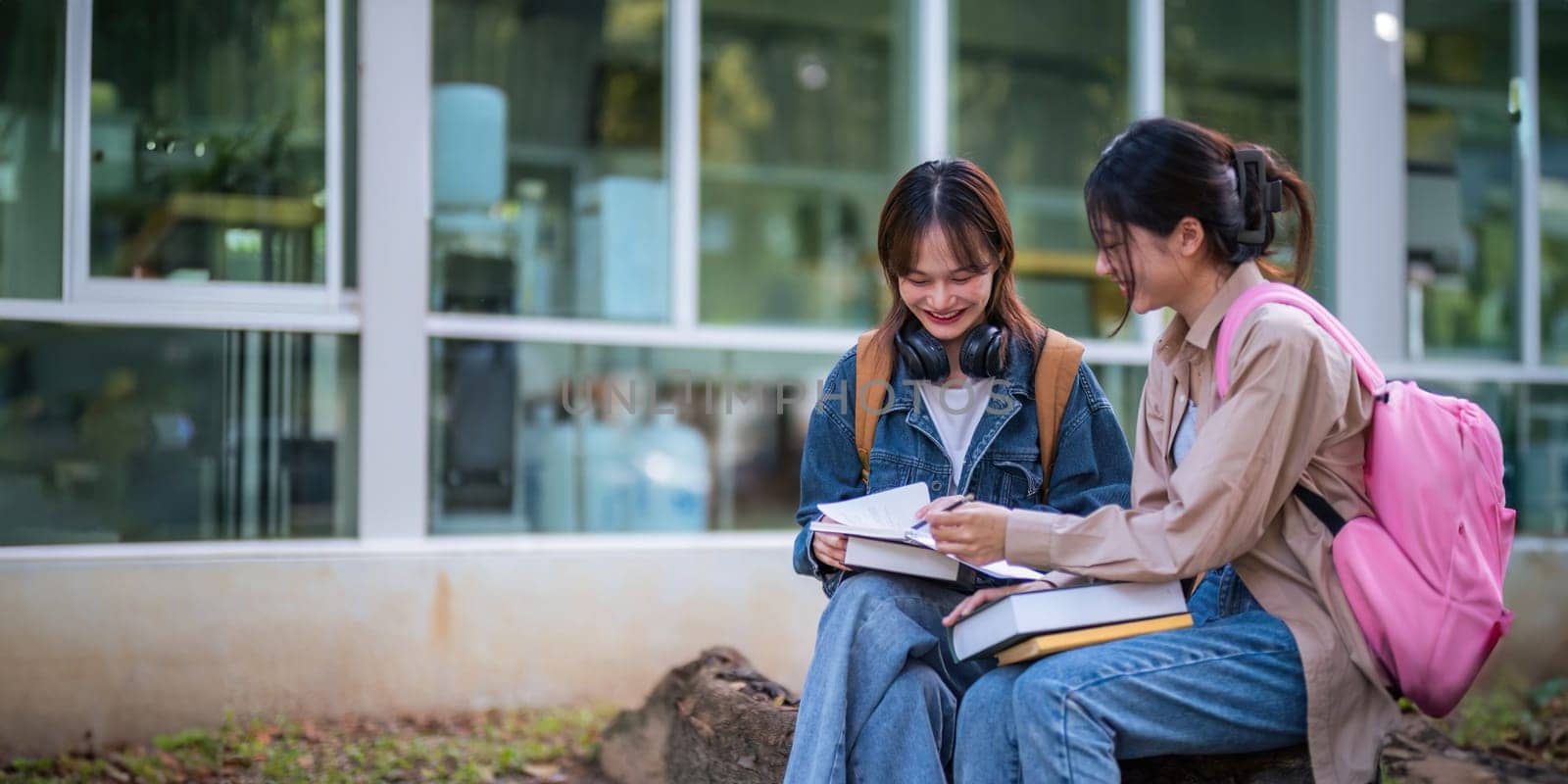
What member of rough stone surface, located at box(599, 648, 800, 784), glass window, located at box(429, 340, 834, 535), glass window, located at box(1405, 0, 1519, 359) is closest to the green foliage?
rough stone surface, located at box(599, 648, 800, 784)

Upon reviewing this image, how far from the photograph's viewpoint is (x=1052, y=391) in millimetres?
3113

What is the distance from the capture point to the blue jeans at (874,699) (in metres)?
2.67

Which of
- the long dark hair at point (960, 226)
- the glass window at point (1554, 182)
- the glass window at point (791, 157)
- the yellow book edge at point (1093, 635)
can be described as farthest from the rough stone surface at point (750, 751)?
the glass window at point (791, 157)

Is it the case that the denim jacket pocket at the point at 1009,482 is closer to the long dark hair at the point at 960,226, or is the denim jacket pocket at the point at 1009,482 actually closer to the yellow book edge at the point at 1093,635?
the long dark hair at the point at 960,226

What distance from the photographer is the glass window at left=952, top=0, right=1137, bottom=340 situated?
803cm

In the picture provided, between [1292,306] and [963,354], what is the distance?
2.56 feet

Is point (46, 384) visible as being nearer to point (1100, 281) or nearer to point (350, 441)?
point (350, 441)

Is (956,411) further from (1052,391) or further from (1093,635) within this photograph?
(1093,635)

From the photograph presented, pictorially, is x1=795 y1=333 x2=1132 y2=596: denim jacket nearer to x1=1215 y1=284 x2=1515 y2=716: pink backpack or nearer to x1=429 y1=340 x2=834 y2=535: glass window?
x1=1215 y1=284 x2=1515 y2=716: pink backpack

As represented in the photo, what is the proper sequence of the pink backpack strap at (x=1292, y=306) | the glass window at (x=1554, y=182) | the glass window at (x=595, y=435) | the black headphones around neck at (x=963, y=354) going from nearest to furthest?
the pink backpack strap at (x=1292, y=306)
the black headphones around neck at (x=963, y=354)
the glass window at (x=595, y=435)
the glass window at (x=1554, y=182)

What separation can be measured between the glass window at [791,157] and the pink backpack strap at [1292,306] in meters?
7.35

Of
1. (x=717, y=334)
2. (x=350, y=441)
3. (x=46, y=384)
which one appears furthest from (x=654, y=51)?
(x=46, y=384)

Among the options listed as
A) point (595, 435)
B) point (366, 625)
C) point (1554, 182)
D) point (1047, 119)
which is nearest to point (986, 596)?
point (366, 625)

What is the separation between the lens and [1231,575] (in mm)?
2732
